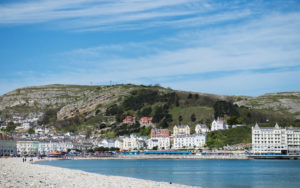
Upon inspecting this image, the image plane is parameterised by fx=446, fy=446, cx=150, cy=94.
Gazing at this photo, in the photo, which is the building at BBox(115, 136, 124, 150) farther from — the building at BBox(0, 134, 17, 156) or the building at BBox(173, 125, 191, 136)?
the building at BBox(0, 134, 17, 156)

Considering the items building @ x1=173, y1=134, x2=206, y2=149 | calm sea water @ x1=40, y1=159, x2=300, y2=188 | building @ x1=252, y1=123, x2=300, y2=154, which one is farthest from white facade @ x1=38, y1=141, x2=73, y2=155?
calm sea water @ x1=40, y1=159, x2=300, y2=188

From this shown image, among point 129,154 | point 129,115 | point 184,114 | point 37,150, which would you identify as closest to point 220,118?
point 184,114

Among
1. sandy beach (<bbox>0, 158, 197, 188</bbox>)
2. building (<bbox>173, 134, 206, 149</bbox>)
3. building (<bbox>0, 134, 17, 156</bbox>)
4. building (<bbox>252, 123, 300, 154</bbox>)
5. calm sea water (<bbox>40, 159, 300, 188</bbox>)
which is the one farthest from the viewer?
building (<bbox>173, 134, 206, 149</bbox>)

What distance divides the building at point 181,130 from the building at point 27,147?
156 feet

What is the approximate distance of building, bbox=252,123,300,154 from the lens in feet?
409

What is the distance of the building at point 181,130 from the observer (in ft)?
499

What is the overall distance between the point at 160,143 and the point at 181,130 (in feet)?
28.9

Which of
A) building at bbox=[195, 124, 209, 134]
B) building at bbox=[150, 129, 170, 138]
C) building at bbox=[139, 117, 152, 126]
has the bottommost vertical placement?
building at bbox=[150, 129, 170, 138]

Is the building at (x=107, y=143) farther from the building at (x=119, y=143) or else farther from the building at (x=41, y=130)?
the building at (x=41, y=130)

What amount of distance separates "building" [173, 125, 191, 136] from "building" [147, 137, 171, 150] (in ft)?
17.7

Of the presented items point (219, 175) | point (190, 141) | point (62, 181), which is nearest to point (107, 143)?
point (190, 141)

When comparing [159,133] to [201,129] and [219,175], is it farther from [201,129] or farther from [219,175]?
[219,175]

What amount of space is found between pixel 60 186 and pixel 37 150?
12624 cm

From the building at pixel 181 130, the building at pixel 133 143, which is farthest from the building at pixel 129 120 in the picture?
the building at pixel 181 130
